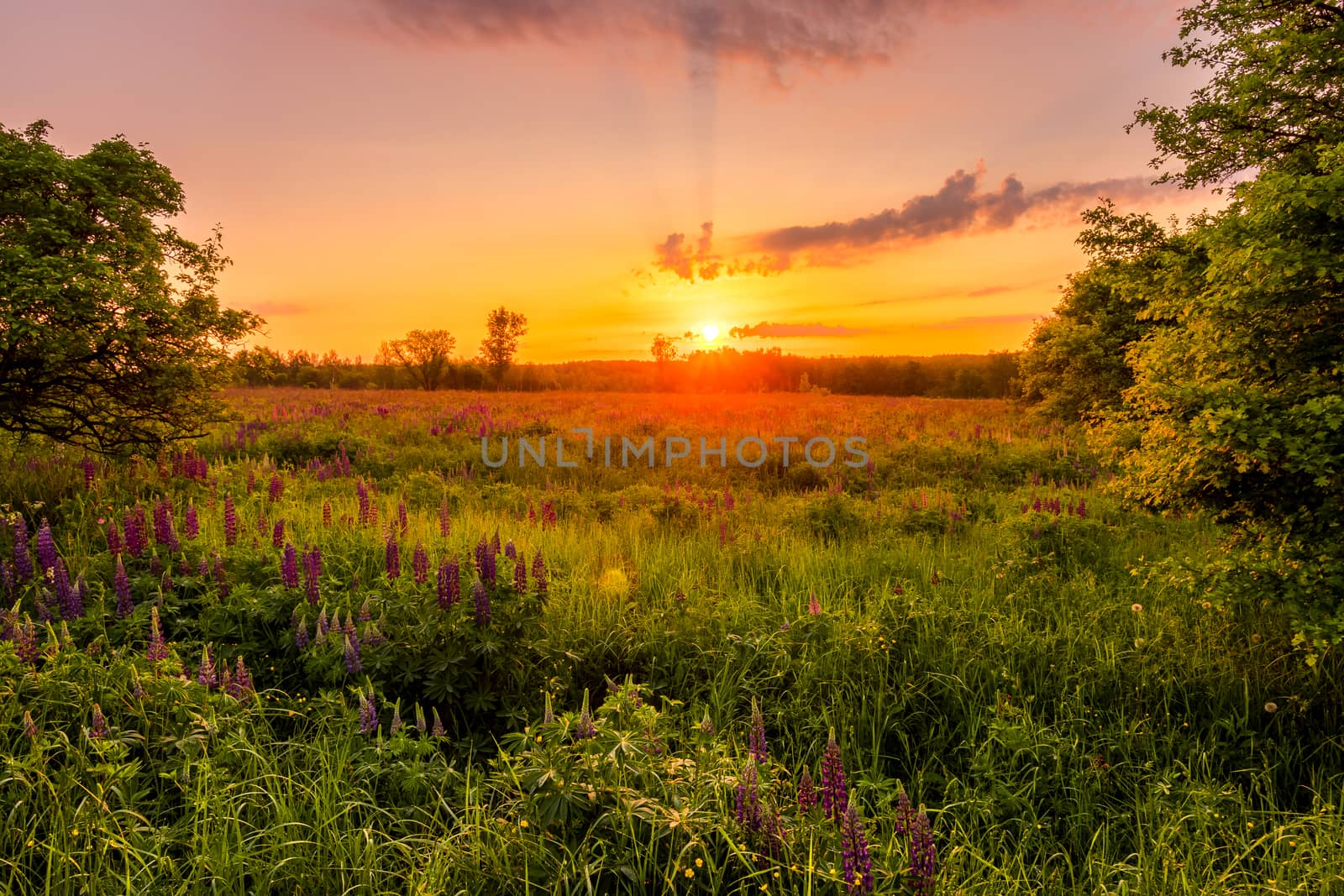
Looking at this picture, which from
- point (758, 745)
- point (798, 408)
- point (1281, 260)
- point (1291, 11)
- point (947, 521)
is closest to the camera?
point (758, 745)

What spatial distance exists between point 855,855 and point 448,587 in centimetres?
300

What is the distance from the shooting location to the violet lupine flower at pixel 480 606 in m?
3.98

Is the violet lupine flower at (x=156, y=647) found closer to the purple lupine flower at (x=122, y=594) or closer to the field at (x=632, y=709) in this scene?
the field at (x=632, y=709)

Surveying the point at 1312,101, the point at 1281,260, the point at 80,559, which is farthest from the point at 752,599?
the point at 1312,101

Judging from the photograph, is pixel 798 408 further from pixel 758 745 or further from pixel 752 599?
pixel 758 745

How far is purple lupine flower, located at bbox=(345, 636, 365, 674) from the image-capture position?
11.7ft

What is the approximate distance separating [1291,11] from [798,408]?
18.5 meters

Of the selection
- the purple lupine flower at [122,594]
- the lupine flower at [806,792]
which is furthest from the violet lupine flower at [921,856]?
the purple lupine flower at [122,594]

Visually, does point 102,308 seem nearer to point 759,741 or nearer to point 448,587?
point 448,587

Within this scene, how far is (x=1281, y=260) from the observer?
3.77 m

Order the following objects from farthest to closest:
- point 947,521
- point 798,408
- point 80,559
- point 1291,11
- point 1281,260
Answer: point 798,408 < point 947,521 < point 80,559 < point 1291,11 < point 1281,260

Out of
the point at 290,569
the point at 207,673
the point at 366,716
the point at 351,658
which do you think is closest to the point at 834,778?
the point at 366,716

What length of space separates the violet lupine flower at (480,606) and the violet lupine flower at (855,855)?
2.68m

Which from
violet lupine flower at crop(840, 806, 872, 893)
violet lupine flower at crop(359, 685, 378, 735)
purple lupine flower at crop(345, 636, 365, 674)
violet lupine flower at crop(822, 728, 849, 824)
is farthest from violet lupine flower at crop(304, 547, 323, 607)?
violet lupine flower at crop(840, 806, 872, 893)
